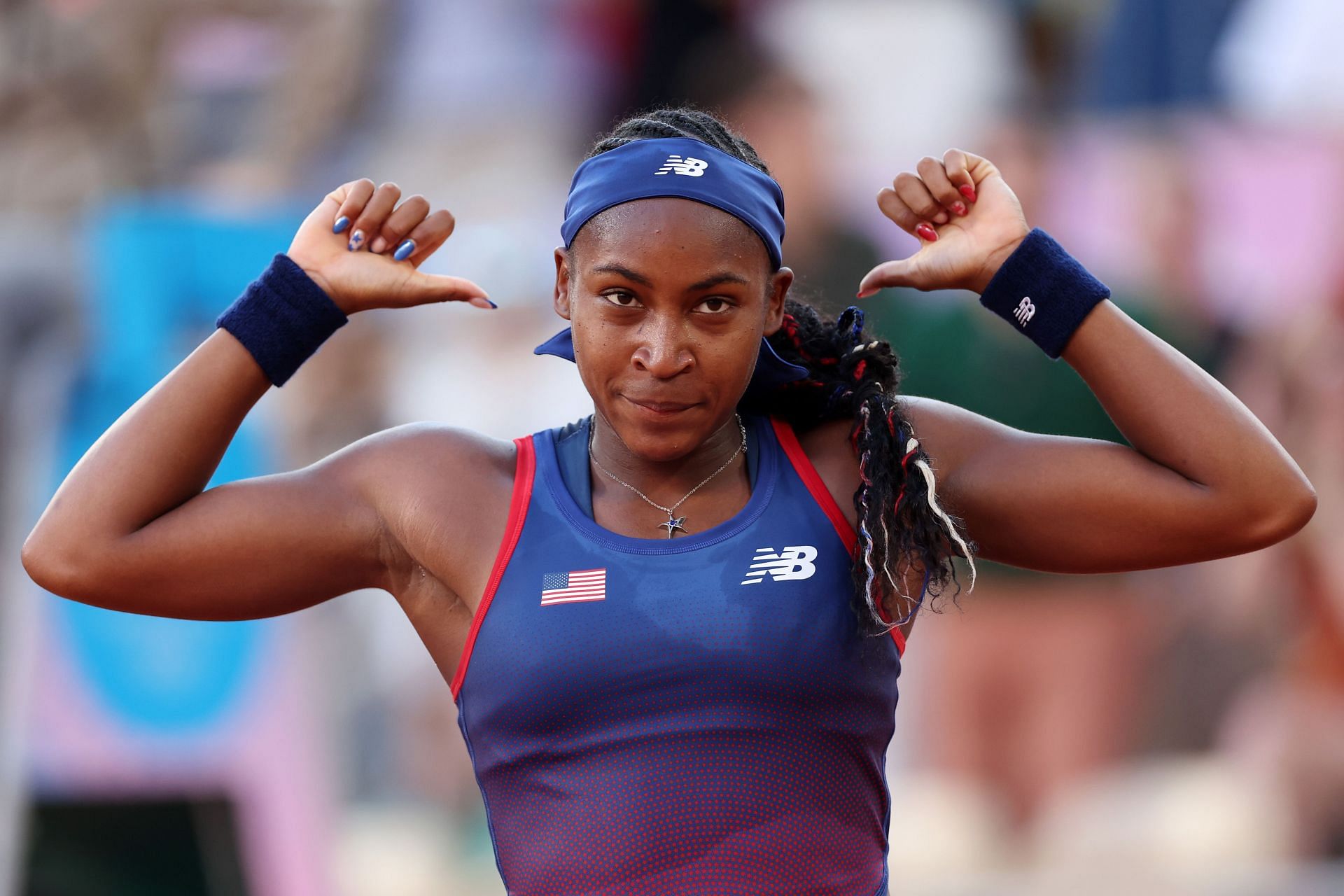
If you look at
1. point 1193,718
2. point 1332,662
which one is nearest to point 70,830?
point 1193,718

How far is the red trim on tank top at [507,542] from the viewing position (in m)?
2.32

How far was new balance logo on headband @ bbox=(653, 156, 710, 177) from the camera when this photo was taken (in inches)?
91.0

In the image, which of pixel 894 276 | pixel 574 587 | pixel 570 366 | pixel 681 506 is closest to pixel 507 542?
pixel 574 587

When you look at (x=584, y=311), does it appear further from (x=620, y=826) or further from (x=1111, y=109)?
(x=1111, y=109)

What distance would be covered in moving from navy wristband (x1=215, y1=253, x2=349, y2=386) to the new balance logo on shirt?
741 millimetres

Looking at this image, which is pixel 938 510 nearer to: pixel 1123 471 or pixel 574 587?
pixel 1123 471

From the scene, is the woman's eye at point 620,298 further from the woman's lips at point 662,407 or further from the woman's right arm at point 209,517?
the woman's right arm at point 209,517

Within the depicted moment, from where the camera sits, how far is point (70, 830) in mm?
6066

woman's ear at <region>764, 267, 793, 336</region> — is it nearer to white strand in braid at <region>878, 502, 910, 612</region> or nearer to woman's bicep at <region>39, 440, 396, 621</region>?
white strand in braid at <region>878, 502, 910, 612</region>

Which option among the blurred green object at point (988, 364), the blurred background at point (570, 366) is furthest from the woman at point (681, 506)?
the blurred green object at point (988, 364)

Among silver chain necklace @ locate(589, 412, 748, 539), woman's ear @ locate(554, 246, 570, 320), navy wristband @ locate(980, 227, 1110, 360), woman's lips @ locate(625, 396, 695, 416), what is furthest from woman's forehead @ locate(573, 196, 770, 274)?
navy wristband @ locate(980, 227, 1110, 360)

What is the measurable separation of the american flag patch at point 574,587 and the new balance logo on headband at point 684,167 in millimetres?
586

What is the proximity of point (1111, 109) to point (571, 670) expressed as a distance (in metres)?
5.85

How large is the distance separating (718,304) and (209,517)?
2.72 feet
